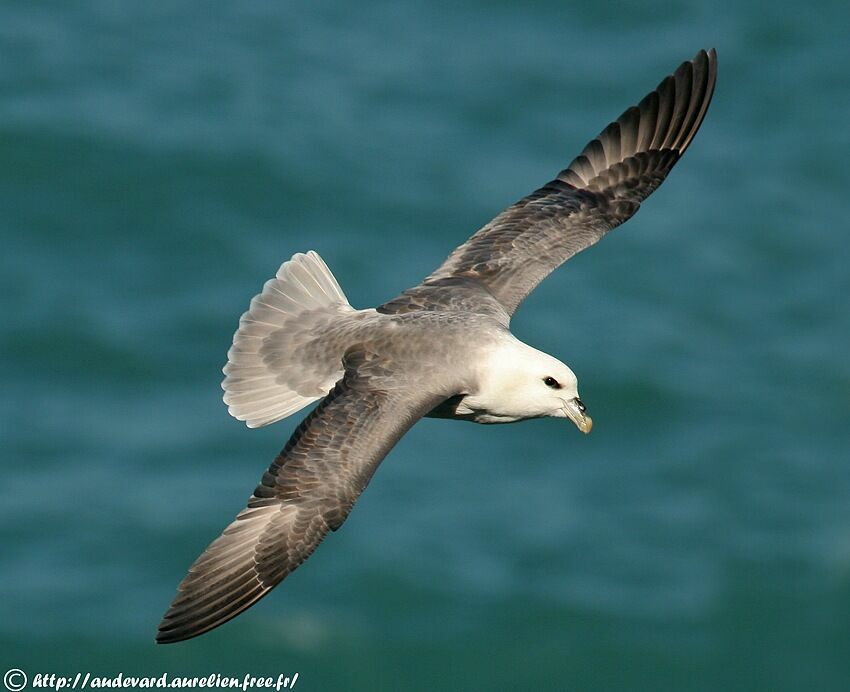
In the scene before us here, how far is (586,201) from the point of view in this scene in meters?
10.6

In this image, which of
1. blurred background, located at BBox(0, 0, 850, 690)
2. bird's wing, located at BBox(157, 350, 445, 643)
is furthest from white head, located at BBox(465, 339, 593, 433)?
blurred background, located at BBox(0, 0, 850, 690)

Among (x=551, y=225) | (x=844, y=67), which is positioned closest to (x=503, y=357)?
(x=551, y=225)

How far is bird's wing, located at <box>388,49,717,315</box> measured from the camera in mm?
10117

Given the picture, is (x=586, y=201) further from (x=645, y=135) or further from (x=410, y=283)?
(x=410, y=283)

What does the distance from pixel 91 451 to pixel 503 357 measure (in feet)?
28.1

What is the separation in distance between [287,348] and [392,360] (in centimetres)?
102

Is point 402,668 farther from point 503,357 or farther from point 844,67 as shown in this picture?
point 844,67

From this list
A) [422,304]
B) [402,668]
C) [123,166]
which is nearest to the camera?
[422,304]

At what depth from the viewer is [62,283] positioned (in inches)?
726

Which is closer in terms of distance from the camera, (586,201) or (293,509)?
(293,509)

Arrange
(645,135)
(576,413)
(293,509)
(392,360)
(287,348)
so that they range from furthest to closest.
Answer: (645,135) → (287,348) → (576,413) → (392,360) → (293,509)

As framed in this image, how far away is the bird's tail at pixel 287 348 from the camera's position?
9.51 metres

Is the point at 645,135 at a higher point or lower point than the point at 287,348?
higher

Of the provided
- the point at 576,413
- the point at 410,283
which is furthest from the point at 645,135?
the point at 410,283
